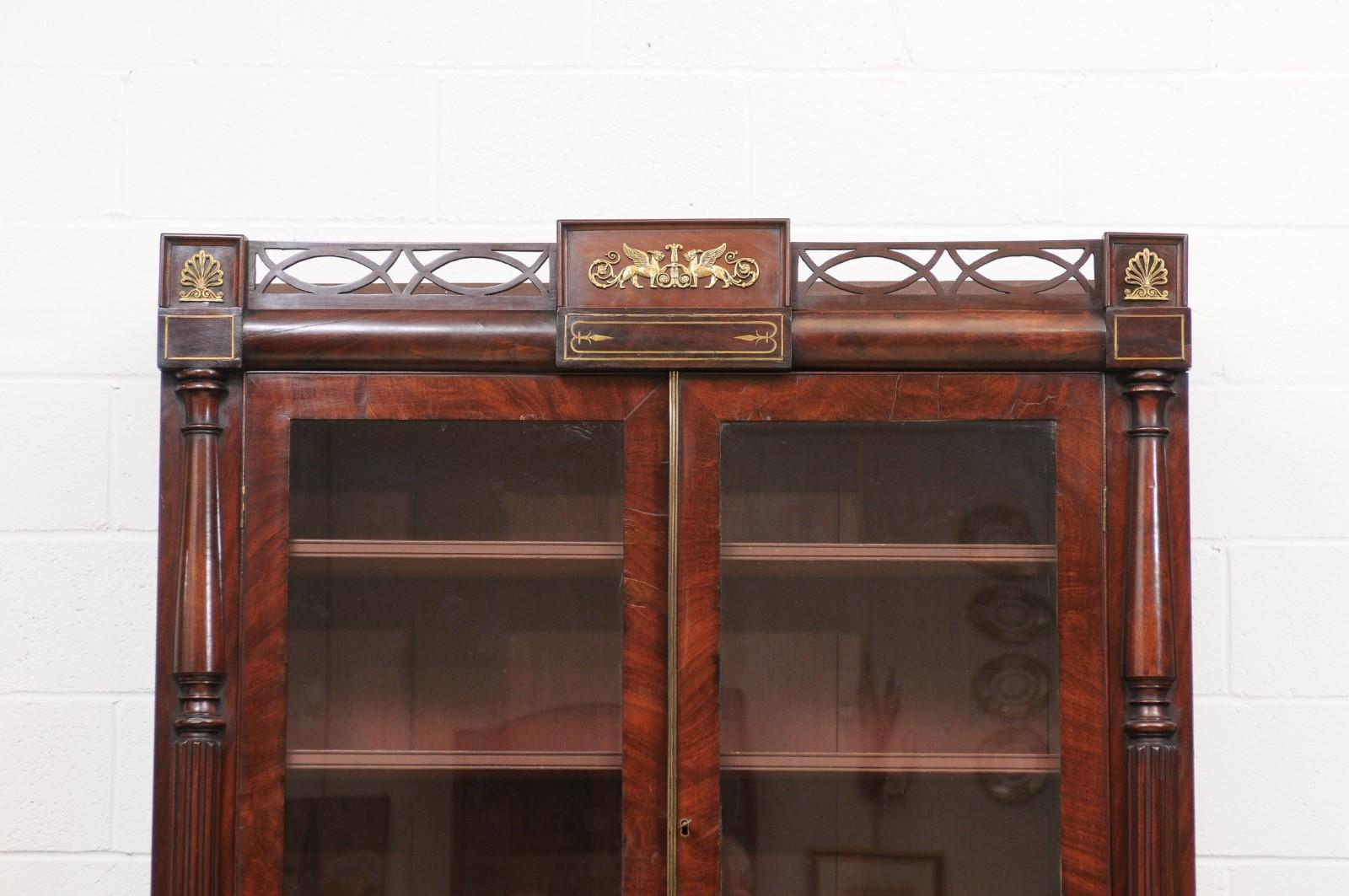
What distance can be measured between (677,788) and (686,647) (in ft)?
0.52

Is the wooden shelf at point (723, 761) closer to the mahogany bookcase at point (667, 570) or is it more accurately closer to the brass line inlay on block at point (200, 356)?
the mahogany bookcase at point (667, 570)

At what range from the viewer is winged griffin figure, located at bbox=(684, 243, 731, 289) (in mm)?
1505

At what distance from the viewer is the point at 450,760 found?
154 cm

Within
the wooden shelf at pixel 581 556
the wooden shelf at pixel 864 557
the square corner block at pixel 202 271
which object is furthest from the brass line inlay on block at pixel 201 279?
the wooden shelf at pixel 864 557

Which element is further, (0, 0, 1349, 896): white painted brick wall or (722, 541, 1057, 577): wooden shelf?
(0, 0, 1349, 896): white painted brick wall

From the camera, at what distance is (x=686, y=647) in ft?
4.93

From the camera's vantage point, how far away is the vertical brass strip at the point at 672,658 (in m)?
1.49

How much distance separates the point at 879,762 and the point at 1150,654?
328 mm

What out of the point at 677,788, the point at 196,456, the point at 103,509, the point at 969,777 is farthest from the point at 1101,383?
the point at 103,509

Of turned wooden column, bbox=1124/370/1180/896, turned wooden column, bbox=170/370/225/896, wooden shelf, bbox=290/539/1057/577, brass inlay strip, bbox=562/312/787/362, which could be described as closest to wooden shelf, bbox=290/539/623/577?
wooden shelf, bbox=290/539/1057/577

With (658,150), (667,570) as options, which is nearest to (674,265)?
(667,570)

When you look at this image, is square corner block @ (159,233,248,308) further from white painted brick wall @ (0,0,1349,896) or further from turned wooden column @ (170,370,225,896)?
white painted brick wall @ (0,0,1349,896)

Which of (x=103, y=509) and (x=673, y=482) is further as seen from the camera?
(x=103, y=509)

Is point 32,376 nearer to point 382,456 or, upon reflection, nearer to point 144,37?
point 144,37
